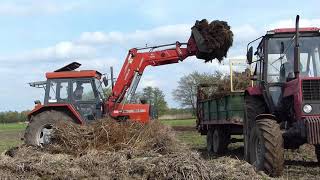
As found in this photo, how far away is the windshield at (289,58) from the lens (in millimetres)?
11125

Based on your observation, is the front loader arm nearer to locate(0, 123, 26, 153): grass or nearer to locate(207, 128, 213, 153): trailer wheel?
locate(207, 128, 213, 153): trailer wheel

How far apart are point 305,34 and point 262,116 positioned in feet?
7.29

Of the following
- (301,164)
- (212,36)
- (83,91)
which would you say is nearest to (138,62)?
(83,91)

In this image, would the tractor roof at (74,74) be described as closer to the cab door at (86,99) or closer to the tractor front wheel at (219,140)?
the cab door at (86,99)

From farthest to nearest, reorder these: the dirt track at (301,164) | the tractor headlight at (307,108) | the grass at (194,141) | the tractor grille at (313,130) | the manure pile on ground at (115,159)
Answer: the grass at (194,141) → the dirt track at (301,164) → the tractor headlight at (307,108) → the tractor grille at (313,130) → the manure pile on ground at (115,159)

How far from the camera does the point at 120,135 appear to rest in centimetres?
1155

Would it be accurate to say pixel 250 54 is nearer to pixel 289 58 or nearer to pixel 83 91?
pixel 289 58

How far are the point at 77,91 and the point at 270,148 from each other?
24.3 ft

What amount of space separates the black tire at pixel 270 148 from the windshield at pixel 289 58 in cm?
144

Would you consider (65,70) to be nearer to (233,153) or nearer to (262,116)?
(233,153)

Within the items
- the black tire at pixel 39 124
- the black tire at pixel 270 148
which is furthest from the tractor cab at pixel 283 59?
the black tire at pixel 39 124

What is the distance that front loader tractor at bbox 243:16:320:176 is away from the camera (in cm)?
979

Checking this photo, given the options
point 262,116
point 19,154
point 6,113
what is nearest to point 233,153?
point 262,116

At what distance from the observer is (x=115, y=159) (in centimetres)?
938
